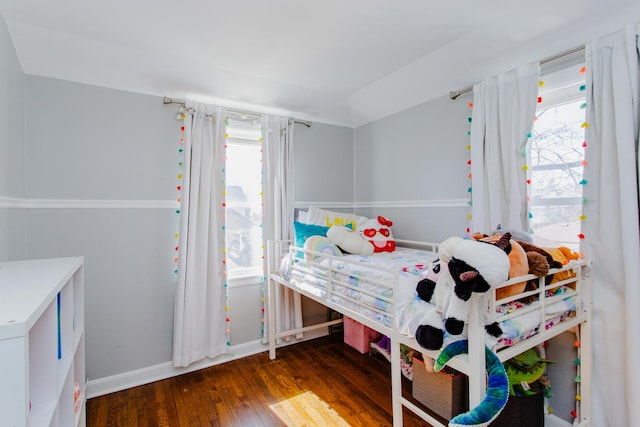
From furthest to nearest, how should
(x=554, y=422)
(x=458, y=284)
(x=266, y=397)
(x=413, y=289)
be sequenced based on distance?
(x=266, y=397) < (x=554, y=422) < (x=413, y=289) < (x=458, y=284)

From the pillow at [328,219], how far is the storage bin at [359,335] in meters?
0.84

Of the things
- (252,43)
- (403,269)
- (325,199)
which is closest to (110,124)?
(252,43)

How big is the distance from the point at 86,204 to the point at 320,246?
1578 mm

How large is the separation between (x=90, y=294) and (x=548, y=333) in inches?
102

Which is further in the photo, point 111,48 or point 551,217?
point 111,48

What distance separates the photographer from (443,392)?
5.69 feet

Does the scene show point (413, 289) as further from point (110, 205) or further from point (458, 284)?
point (110, 205)

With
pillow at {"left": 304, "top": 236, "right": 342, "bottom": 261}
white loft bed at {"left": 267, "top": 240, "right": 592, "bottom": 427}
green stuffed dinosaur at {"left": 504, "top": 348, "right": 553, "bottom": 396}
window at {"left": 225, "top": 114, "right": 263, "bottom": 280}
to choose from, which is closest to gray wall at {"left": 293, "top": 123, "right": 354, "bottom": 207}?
window at {"left": 225, "top": 114, "right": 263, "bottom": 280}

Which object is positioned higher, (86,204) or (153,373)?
(86,204)

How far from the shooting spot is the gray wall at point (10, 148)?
1.47m

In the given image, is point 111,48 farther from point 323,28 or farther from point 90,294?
point 90,294

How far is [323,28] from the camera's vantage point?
1747 millimetres

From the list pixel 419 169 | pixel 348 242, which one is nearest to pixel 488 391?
pixel 348 242

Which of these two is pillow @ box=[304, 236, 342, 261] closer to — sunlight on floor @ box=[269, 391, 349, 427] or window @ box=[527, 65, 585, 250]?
sunlight on floor @ box=[269, 391, 349, 427]
